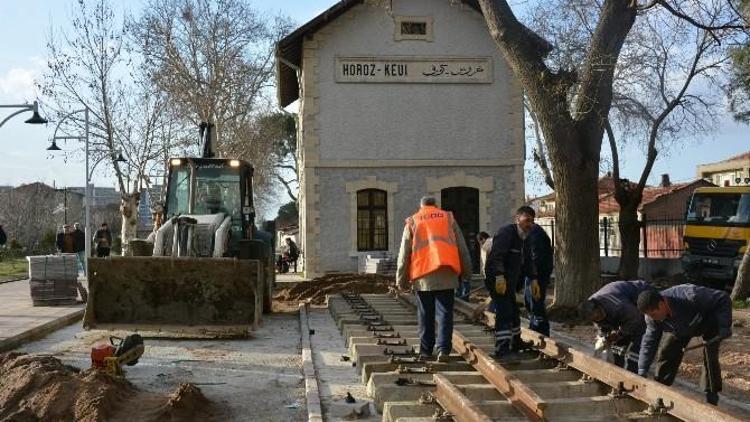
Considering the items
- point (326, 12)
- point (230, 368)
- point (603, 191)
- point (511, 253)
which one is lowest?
point (230, 368)

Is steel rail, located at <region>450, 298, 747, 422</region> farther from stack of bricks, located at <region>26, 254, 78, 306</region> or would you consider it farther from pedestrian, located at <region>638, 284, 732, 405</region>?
stack of bricks, located at <region>26, 254, 78, 306</region>

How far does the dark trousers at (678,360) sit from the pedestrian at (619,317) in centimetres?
31

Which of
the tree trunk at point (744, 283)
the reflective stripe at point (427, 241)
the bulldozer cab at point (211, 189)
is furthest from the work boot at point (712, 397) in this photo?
the tree trunk at point (744, 283)

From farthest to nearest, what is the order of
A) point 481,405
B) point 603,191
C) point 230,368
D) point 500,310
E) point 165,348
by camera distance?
point 603,191, point 165,348, point 230,368, point 500,310, point 481,405

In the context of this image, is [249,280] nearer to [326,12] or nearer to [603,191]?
[326,12]

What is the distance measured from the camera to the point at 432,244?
814 cm

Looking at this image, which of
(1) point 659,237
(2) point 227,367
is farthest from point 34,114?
(1) point 659,237

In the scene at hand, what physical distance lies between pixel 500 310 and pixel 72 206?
6920 centimetres

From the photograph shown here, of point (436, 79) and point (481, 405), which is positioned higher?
point (436, 79)

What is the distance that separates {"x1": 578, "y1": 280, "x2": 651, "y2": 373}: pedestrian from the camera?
6750mm

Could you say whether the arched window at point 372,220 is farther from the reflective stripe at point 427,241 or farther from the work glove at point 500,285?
the work glove at point 500,285

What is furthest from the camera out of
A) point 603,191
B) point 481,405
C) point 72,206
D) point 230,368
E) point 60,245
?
point 72,206

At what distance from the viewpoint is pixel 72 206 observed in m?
71.4

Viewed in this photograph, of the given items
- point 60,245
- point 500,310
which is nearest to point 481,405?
point 500,310
